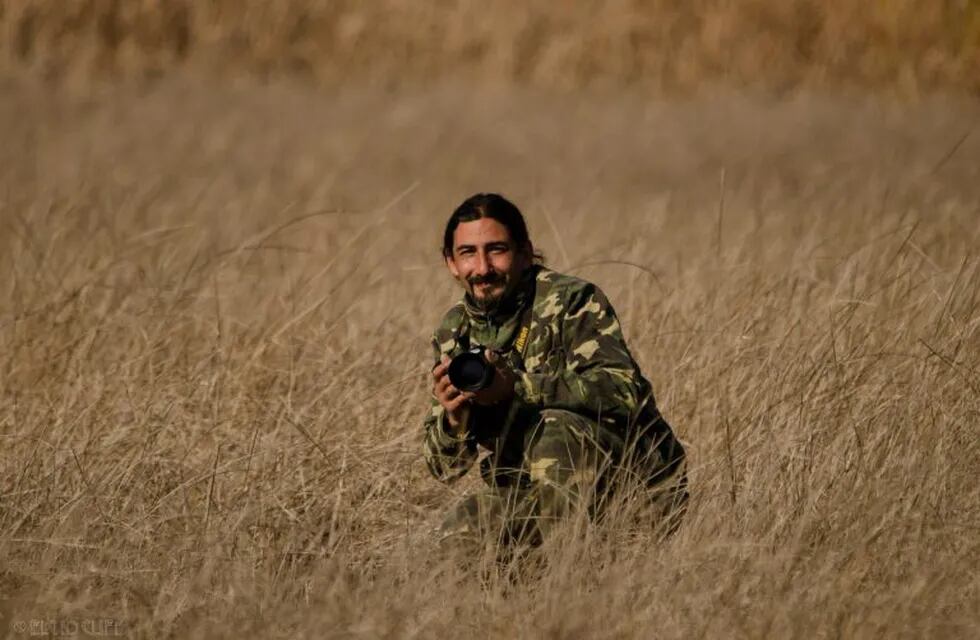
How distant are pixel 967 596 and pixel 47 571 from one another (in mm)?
1972

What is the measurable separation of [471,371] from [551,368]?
12.9 inches

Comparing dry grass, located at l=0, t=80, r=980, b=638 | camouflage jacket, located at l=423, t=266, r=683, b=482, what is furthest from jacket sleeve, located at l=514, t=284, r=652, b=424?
dry grass, located at l=0, t=80, r=980, b=638

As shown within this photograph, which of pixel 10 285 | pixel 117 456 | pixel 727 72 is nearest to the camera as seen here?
pixel 117 456

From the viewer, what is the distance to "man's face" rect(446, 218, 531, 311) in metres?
3.69

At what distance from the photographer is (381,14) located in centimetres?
1402

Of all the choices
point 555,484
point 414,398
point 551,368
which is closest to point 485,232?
point 551,368

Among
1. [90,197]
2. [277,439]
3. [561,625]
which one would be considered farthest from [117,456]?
[90,197]

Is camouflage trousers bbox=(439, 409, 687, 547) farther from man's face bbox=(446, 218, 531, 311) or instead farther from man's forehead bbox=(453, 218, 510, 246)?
man's forehead bbox=(453, 218, 510, 246)

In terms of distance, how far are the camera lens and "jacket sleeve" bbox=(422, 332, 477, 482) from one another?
0.23m

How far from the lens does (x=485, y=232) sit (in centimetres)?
370

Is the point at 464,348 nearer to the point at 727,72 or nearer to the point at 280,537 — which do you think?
the point at 280,537

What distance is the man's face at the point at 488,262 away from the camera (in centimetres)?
369

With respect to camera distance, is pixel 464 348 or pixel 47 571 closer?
pixel 47 571

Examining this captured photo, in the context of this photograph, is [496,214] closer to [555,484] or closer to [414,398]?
[555,484]
